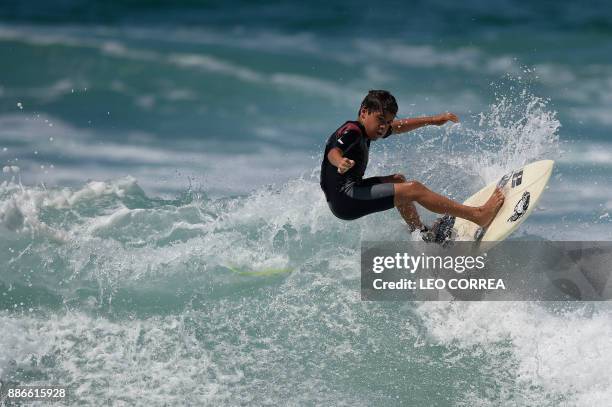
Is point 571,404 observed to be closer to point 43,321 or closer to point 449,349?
point 449,349

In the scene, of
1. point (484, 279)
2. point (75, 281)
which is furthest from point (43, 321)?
point (484, 279)

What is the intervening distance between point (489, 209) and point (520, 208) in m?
0.37

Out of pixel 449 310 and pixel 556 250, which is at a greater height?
pixel 556 250

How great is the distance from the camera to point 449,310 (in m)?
7.03

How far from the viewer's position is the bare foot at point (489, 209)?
674 cm

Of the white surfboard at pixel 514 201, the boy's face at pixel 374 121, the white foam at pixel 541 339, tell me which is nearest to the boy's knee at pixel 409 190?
the boy's face at pixel 374 121

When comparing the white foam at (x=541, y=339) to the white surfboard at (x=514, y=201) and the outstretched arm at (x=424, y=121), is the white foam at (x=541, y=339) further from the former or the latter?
the outstretched arm at (x=424, y=121)

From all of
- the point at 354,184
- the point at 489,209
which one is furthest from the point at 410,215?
the point at 354,184

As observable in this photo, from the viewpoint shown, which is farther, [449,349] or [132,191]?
[132,191]

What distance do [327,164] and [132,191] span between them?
5966mm

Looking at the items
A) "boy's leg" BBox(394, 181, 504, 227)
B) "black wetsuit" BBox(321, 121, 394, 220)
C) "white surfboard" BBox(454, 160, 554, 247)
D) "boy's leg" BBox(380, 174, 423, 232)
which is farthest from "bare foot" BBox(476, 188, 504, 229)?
"black wetsuit" BBox(321, 121, 394, 220)

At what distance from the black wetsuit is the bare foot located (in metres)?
1.05

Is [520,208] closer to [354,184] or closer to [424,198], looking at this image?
[424,198]

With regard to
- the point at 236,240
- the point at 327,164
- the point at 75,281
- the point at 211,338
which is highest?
the point at 327,164
